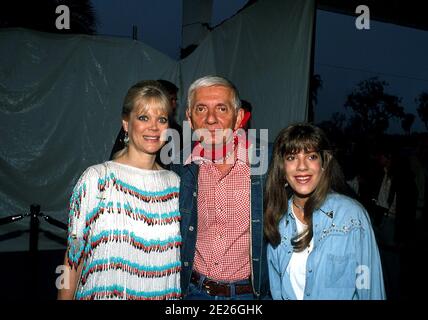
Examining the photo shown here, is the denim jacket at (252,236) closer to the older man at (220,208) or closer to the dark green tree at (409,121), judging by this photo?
the older man at (220,208)

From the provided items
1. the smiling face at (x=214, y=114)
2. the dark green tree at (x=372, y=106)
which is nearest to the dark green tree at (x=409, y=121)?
the dark green tree at (x=372, y=106)

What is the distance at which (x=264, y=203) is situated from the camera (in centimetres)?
247

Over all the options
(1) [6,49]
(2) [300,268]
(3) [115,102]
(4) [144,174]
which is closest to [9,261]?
(3) [115,102]

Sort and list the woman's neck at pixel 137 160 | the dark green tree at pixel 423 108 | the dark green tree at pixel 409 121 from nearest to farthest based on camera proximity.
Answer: the woman's neck at pixel 137 160, the dark green tree at pixel 409 121, the dark green tree at pixel 423 108

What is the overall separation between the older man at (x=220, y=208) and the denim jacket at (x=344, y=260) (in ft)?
1.08

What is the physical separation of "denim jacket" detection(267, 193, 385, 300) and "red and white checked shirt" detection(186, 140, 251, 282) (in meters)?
0.38

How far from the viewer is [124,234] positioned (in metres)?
2.14

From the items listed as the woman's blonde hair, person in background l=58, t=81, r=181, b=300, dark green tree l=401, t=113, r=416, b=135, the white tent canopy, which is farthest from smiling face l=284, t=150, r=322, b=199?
dark green tree l=401, t=113, r=416, b=135

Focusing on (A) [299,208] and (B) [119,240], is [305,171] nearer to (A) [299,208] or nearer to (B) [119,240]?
(A) [299,208]

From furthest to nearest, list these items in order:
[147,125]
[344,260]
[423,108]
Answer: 1. [423,108]
2. [147,125]
3. [344,260]

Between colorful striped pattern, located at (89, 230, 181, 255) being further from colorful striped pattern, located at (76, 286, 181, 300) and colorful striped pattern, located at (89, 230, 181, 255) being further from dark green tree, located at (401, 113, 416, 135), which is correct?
dark green tree, located at (401, 113, 416, 135)

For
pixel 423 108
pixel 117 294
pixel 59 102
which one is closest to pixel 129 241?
pixel 117 294

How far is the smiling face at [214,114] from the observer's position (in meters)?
2.59

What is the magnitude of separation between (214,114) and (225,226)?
0.75m
